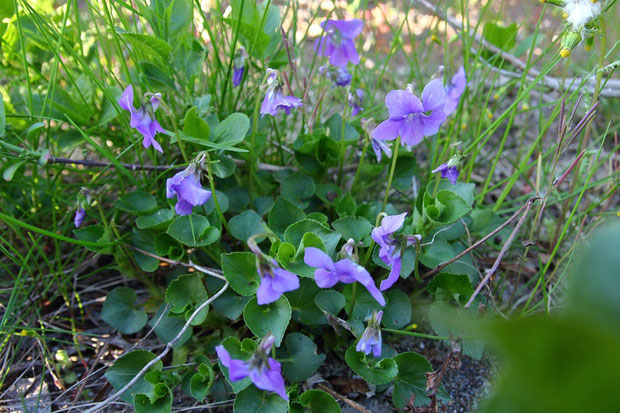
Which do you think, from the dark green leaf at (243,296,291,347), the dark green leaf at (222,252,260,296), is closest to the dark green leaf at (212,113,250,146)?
the dark green leaf at (222,252,260,296)

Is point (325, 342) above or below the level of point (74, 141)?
below

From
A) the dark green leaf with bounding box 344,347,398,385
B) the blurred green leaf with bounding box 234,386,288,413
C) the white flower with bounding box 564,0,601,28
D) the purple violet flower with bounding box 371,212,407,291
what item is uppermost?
the white flower with bounding box 564,0,601,28

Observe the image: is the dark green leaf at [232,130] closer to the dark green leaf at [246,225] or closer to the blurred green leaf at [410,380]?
the dark green leaf at [246,225]

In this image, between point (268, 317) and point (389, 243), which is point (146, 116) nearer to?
point (268, 317)

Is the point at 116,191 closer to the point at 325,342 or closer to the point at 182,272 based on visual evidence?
the point at 182,272

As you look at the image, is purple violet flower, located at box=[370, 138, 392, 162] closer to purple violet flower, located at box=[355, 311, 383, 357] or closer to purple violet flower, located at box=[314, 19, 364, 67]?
purple violet flower, located at box=[314, 19, 364, 67]

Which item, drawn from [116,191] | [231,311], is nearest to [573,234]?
[231,311]

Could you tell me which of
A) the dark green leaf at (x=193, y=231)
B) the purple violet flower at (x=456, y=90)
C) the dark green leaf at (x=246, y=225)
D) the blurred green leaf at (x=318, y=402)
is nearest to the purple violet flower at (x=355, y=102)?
the purple violet flower at (x=456, y=90)
